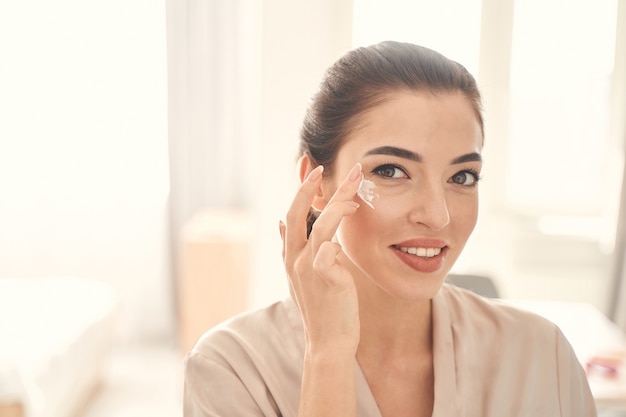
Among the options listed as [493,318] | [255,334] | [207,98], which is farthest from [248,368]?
[207,98]

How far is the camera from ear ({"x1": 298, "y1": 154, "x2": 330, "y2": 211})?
1228 millimetres

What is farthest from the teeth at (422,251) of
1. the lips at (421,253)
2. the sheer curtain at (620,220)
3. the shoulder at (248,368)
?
the sheer curtain at (620,220)

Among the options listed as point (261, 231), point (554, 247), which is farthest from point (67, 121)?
point (554, 247)

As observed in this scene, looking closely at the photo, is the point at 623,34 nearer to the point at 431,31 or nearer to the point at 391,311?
the point at 431,31

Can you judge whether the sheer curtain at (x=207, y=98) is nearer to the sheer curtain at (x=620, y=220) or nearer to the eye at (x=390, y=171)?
the sheer curtain at (x=620, y=220)

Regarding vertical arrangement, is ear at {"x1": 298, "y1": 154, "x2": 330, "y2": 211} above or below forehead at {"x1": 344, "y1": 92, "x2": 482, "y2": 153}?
below

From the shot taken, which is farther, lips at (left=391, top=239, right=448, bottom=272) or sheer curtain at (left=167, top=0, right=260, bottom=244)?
sheer curtain at (left=167, top=0, right=260, bottom=244)

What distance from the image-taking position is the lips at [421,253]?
109 centimetres

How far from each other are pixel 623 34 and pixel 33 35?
9.20ft

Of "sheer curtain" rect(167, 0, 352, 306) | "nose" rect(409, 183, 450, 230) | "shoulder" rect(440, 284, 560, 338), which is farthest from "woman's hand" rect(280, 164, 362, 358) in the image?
"sheer curtain" rect(167, 0, 352, 306)

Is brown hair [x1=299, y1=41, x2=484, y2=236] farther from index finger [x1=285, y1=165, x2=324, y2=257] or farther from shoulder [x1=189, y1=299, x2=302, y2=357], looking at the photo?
shoulder [x1=189, y1=299, x2=302, y2=357]

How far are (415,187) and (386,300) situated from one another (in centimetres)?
22

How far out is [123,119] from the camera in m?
3.68

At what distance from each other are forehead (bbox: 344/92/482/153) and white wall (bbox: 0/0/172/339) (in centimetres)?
274
